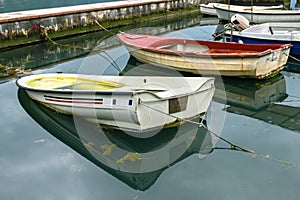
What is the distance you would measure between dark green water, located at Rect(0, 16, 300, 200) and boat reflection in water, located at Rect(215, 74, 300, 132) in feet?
0.07

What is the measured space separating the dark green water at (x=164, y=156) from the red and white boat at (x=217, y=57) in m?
0.65

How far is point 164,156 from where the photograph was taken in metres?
5.06

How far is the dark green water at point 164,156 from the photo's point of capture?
426cm

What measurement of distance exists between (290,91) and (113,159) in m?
4.64

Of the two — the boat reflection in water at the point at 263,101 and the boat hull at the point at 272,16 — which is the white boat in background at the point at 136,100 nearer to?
the boat reflection in water at the point at 263,101

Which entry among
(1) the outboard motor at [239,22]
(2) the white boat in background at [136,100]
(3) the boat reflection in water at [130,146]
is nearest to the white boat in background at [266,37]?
(1) the outboard motor at [239,22]

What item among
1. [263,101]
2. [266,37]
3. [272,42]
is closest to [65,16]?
[266,37]

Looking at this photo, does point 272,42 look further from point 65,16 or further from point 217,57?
point 65,16

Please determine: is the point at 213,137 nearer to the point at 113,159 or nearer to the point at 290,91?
the point at 113,159

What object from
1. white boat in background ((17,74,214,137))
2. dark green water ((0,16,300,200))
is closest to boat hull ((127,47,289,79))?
dark green water ((0,16,300,200))

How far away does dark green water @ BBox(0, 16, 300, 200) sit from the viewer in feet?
14.0

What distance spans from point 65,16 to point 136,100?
955cm

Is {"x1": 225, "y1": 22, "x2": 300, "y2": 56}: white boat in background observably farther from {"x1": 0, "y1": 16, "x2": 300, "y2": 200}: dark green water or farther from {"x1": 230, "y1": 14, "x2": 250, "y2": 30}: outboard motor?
{"x1": 0, "y1": 16, "x2": 300, "y2": 200}: dark green water

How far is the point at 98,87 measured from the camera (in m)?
6.41
